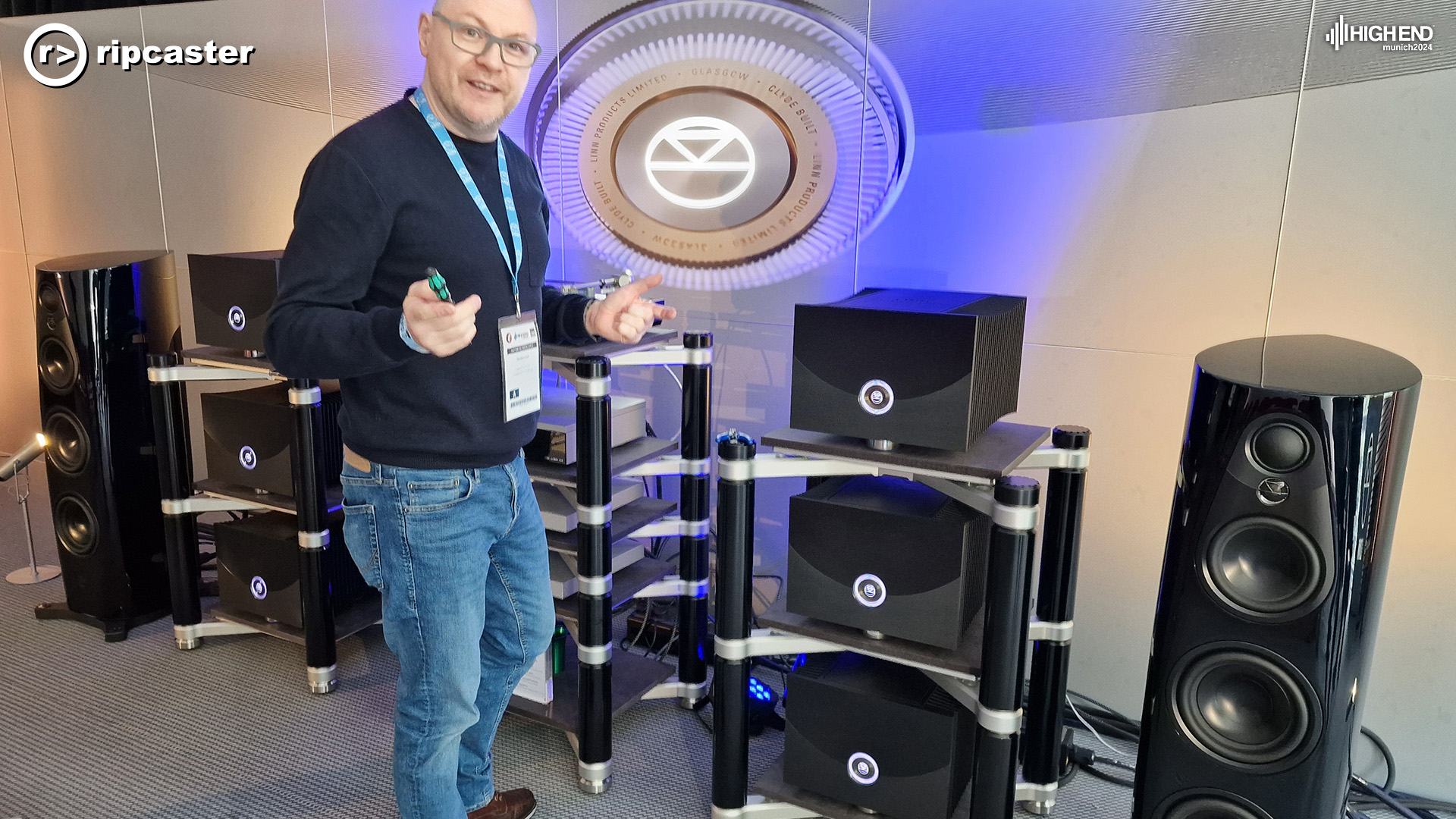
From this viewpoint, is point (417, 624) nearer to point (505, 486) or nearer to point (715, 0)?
→ point (505, 486)

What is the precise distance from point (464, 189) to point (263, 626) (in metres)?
1.60

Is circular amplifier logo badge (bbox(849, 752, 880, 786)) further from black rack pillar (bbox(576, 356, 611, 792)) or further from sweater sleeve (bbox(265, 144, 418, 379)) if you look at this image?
sweater sleeve (bbox(265, 144, 418, 379))

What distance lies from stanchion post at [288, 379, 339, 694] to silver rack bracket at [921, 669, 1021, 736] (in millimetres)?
1485

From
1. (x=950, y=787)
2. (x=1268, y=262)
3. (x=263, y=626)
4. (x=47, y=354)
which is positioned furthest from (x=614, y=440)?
(x=47, y=354)

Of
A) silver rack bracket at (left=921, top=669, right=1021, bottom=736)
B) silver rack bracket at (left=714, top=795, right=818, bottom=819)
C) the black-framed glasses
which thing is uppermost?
the black-framed glasses

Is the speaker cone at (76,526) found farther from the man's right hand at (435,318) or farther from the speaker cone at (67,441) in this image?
the man's right hand at (435,318)

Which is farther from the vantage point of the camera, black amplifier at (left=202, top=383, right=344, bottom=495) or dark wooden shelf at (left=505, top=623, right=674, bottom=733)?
black amplifier at (left=202, top=383, right=344, bottom=495)

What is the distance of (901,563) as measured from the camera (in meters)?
1.56

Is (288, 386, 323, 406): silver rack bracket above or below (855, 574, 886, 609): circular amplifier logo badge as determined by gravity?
above

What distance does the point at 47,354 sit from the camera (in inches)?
98.6

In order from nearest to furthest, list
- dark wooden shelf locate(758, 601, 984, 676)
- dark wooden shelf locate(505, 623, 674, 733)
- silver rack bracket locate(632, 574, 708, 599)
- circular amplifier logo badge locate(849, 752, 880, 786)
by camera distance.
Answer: dark wooden shelf locate(758, 601, 984, 676) < circular amplifier logo badge locate(849, 752, 880, 786) < dark wooden shelf locate(505, 623, 674, 733) < silver rack bracket locate(632, 574, 708, 599)

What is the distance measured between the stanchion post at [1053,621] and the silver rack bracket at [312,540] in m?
1.64

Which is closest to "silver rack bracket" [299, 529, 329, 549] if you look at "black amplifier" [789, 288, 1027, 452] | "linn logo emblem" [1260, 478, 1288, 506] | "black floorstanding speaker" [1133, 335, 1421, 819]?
"black amplifier" [789, 288, 1027, 452]

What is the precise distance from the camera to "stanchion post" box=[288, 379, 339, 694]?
7.20 ft
